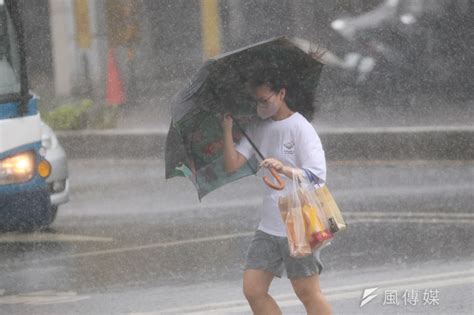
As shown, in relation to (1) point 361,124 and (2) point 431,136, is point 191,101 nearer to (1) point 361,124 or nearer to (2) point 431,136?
(2) point 431,136

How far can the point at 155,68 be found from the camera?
2009 centimetres

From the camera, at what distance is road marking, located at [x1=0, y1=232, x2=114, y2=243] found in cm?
1051

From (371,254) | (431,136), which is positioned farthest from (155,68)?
(371,254)

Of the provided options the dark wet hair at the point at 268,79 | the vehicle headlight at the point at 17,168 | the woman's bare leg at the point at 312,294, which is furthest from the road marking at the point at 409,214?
the dark wet hair at the point at 268,79

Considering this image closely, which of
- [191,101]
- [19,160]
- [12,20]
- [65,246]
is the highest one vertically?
[191,101]

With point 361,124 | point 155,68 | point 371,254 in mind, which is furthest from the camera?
point 155,68

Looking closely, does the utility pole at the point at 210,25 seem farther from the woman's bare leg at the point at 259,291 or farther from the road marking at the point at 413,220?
the woman's bare leg at the point at 259,291

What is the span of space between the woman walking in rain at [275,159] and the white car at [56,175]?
4573 mm

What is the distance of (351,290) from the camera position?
8.30 meters

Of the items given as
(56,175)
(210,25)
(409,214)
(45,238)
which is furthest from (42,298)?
(210,25)

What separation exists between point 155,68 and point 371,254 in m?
11.0

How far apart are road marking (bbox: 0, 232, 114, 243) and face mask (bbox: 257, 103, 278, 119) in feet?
14.6

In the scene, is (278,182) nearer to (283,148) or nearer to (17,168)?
(283,148)

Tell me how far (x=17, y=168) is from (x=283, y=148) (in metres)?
4.27
